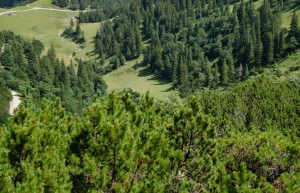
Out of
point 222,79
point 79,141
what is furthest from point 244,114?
point 222,79

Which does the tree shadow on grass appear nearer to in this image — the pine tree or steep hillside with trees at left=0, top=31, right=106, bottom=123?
the pine tree

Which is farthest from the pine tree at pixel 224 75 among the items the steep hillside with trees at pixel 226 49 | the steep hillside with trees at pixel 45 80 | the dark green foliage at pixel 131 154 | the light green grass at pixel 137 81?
the dark green foliage at pixel 131 154

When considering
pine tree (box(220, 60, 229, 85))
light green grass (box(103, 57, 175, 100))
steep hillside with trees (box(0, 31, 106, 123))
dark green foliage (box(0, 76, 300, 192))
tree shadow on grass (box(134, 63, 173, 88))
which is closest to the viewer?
dark green foliage (box(0, 76, 300, 192))

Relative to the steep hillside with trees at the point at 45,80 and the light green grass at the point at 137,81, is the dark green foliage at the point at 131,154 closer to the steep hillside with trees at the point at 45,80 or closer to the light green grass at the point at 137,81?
the steep hillside with trees at the point at 45,80

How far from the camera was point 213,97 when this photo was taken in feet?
252

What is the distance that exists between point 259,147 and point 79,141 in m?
10.8

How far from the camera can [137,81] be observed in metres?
171

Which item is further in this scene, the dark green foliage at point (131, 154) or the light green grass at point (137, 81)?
the light green grass at point (137, 81)

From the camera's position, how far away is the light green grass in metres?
157

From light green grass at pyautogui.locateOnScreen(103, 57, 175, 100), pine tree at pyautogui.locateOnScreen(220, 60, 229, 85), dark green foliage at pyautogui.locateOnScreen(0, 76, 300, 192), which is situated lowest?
light green grass at pyautogui.locateOnScreen(103, 57, 175, 100)

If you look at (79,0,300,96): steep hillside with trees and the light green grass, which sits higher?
(79,0,300,96): steep hillside with trees

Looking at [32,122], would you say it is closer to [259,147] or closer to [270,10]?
[259,147]

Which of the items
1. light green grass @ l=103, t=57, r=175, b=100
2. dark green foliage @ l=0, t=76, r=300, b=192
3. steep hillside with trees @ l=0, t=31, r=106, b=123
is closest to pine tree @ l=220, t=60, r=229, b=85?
light green grass @ l=103, t=57, r=175, b=100

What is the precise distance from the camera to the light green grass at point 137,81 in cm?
15725
